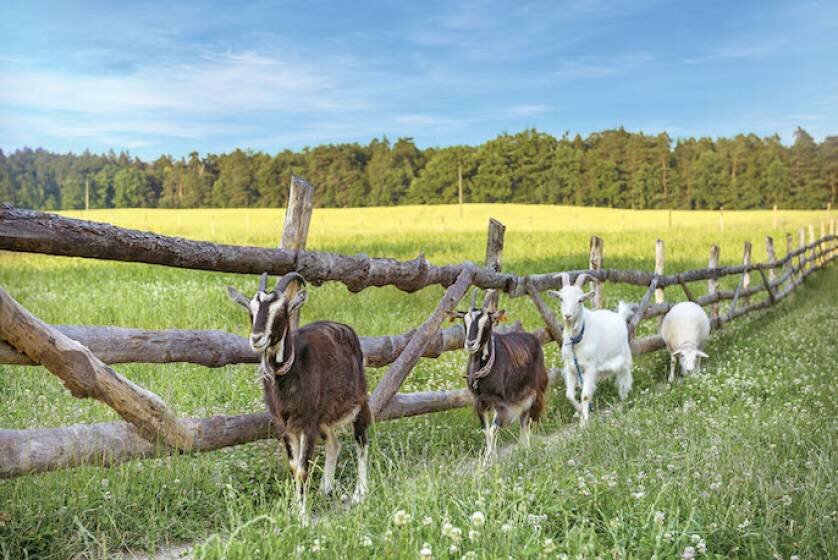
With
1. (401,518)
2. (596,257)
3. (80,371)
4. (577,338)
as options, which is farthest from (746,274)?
(80,371)

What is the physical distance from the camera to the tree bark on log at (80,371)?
15.0 ft

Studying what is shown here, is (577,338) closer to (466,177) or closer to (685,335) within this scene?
(685,335)

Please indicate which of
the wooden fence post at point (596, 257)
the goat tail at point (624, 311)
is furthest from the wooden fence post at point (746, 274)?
the goat tail at point (624, 311)

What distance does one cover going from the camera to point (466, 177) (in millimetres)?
92500

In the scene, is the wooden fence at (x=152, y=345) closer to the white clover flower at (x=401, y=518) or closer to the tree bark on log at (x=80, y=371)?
the tree bark on log at (x=80, y=371)

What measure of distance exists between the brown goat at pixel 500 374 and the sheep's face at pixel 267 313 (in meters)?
2.18

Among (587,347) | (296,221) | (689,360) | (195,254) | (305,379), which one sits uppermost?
(296,221)

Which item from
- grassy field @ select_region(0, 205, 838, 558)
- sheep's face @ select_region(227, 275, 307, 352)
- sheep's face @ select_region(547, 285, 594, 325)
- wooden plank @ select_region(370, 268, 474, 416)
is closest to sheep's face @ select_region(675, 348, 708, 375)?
grassy field @ select_region(0, 205, 838, 558)

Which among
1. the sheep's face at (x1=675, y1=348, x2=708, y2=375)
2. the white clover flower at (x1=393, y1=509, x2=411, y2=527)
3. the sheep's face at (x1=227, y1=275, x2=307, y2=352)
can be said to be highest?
the sheep's face at (x1=227, y1=275, x2=307, y2=352)

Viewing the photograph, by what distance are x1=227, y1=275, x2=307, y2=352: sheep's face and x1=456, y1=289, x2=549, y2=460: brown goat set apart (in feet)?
7.16

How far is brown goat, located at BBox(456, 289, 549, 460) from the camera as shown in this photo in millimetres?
6920

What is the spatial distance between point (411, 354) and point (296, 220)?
→ 157 cm

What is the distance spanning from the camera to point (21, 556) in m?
4.66

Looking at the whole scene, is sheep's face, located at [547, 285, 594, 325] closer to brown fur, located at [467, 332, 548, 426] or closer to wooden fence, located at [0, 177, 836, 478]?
brown fur, located at [467, 332, 548, 426]
